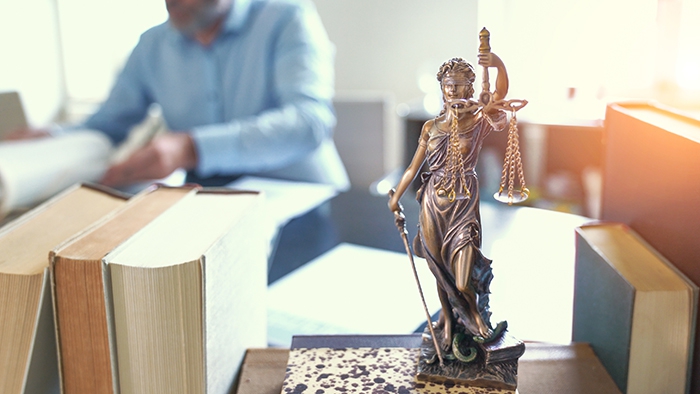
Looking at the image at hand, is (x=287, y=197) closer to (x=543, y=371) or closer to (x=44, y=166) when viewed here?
(x=44, y=166)

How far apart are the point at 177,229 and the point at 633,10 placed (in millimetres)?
1909

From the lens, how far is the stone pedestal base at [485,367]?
468 millimetres

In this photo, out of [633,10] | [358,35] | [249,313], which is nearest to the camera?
[249,313]

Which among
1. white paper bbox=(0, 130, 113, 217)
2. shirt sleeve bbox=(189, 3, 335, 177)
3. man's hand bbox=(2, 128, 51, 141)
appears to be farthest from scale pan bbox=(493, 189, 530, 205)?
man's hand bbox=(2, 128, 51, 141)

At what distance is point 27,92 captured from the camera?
2.63 metres

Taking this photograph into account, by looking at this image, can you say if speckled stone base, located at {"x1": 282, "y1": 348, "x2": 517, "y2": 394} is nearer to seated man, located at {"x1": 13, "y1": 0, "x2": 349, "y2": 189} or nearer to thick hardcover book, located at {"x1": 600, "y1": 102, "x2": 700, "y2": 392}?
thick hardcover book, located at {"x1": 600, "y1": 102, "x2": 700, "y2": 392}

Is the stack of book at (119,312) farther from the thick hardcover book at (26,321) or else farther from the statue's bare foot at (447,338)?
the statue's bare foot at (447,338)

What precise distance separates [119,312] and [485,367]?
0.30m

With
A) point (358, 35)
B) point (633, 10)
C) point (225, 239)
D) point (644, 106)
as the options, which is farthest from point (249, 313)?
point (358, 35)

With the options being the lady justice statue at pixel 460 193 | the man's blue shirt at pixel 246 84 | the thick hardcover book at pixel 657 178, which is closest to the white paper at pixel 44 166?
the man's blue shirt at pixel 246 84

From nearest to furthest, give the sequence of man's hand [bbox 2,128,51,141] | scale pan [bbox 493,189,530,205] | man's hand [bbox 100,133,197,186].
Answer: scale pan [bbox 493,189,530,205] → man's hand [bbox 100,133,197,186] → man's hand [bbox 2,128,51,141]

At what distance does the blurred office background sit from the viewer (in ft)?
5.96

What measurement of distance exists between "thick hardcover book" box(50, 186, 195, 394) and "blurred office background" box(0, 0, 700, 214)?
74cm

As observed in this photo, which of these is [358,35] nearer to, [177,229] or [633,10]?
[633,10]
